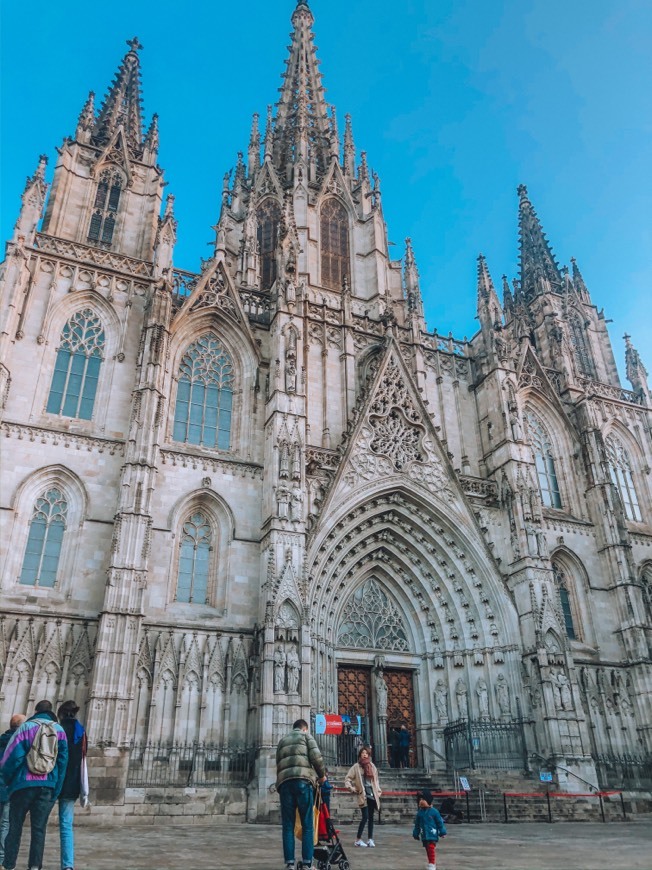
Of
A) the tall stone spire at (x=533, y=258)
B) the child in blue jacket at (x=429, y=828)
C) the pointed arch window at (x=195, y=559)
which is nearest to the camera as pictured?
the child in blue jacket at (x=429, y=828)

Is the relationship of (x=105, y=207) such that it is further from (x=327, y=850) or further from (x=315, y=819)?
(x=327, y=850)

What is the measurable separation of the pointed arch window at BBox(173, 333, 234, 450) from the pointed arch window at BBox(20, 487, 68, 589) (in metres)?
4.41

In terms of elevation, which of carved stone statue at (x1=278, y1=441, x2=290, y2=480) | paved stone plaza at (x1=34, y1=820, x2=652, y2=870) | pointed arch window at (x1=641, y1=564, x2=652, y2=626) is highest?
carved stone statue at (x1=278, y1=441, x2=290, y2=480)

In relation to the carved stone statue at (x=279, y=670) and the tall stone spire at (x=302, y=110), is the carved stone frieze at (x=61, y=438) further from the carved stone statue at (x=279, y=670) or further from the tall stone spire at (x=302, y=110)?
the tall stone spire at (x=302, y=110)

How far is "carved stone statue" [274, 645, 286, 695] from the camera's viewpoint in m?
18.3

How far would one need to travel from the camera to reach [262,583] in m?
20.5

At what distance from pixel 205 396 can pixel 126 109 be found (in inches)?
634

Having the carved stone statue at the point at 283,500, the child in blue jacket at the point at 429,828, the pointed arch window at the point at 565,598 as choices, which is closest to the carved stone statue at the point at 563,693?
the pointed arch window at the point at 565,598

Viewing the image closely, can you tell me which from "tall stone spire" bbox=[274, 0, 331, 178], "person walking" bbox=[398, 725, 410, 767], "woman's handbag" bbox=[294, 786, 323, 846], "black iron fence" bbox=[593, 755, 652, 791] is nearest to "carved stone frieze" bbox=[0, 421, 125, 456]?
"person walking" bbox=[398, 725, 410, 767]

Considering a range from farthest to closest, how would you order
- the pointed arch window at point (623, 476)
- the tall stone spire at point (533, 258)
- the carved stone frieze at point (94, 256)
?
the tall stone spire at point (533, 258)
the pointed arch window at point (623, 476)
the carved stone frieze at point (94, 256)

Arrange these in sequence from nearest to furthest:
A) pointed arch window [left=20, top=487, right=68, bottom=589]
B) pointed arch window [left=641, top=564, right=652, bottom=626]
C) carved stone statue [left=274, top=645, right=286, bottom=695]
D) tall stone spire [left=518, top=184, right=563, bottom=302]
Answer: carved stone statue [left=274, top=645, right=286, bottom=695], pointed arch window [left=20, top=487, right=68, bottom=589], pointed arch window [left=641, top=564, right=652, bottom=626], tall stone spire [left=518, top=184, right=563, bottom=302]

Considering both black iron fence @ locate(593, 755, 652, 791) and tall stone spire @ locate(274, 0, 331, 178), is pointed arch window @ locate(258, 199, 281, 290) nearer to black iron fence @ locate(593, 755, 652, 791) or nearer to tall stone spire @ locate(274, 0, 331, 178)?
tall stone spire @ locate(274, 0, 331, 178)

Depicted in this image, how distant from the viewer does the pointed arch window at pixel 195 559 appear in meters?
20.6

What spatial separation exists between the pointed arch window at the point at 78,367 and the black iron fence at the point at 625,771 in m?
20.2
